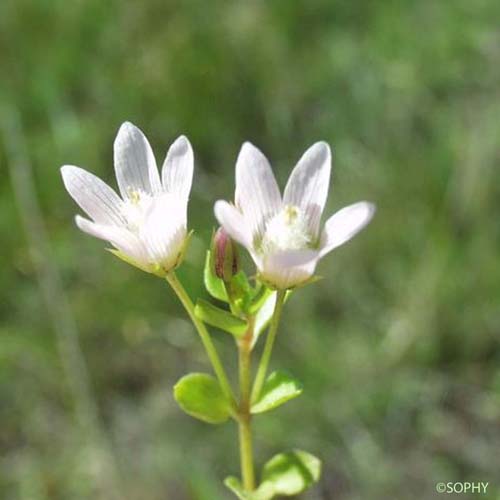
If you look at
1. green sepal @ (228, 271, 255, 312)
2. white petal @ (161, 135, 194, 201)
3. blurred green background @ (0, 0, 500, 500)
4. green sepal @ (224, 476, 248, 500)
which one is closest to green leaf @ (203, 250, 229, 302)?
green sepal @ (228, 271, 255, 312)

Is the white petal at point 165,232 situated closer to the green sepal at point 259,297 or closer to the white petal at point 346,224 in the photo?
the green sepal at point 259,297

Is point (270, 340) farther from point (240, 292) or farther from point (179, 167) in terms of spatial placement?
point (179, 167)

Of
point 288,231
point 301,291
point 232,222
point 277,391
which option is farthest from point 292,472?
point 301,291

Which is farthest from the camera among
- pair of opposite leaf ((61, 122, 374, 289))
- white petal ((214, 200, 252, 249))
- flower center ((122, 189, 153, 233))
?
flower center ((122, 189, 153, 233))

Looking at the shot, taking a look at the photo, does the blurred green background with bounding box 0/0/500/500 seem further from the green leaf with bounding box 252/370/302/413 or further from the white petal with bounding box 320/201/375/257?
the white petal with bounding box 320/201/375/257

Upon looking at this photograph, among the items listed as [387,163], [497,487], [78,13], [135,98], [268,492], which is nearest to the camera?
[268,492]

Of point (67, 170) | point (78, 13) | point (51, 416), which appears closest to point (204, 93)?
point (78, 13)

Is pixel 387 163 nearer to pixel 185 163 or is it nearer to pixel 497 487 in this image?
pixel 497 487
